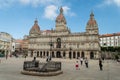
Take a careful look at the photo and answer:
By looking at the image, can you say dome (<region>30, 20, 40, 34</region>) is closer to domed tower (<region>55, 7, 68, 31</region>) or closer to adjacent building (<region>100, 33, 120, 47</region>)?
domed tower (<region>55, 7, 68, 31</region>)

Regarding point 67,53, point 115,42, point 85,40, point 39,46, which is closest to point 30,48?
point 39,46

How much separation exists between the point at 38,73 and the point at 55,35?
69.6 metres

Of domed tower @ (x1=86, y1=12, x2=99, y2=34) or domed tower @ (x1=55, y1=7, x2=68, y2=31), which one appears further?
domed tower @ (x1=55, y1=7, x2=68, y2=31)

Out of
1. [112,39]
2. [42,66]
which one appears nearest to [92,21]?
[112,39]

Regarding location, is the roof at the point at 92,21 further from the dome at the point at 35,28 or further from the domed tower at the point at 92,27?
the dome at the point at 35,28

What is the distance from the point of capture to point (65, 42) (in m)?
81.6

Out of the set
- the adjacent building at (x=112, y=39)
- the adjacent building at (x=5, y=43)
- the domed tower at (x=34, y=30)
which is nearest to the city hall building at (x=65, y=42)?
the domed tower at (x=34, y=30)

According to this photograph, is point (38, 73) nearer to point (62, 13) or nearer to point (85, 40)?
point (85, 40)

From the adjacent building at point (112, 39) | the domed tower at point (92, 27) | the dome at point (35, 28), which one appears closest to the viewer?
the domed tower at point (92, 27)

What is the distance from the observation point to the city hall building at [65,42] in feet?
249

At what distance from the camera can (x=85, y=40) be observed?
77.2m

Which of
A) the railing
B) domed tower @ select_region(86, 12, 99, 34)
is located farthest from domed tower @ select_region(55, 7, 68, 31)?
the railing

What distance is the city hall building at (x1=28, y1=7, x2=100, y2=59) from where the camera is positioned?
75812 mm

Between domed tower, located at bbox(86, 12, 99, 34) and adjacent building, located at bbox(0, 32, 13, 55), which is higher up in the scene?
domed tower, located at bbox(86, 12, 99, 34)
